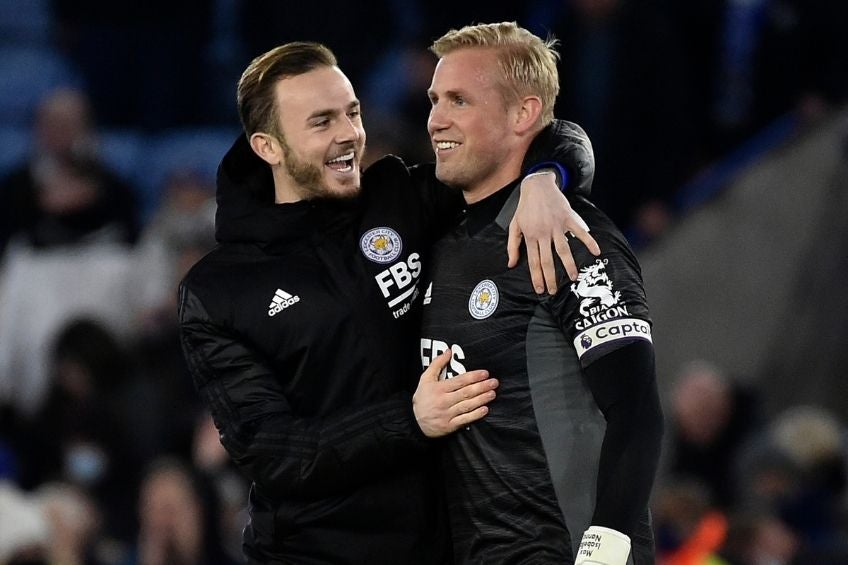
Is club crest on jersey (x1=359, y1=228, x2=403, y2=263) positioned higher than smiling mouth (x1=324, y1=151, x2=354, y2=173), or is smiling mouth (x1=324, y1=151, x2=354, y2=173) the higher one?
smiling mouth (x1=324, y1=151, x2=354, y2=173)

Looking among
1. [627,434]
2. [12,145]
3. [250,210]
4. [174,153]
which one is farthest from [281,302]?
[12,145]

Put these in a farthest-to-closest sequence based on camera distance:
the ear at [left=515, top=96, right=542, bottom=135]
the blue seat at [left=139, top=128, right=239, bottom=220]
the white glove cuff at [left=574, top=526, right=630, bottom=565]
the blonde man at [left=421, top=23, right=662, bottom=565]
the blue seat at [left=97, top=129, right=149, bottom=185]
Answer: the blue seat at [left=97, top=129, right=149, bottom=185]
the blue seat at [left=139, top=128, right=239, bottom=220]
the ear at [left=515, top=96, right=542, bottom=135]
the blonde man at [left=421, top=23, right=662, bottom=565]
the white glove cuff at [left=574, top=526, right=630, bottom=565]

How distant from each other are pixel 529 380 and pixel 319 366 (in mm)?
598

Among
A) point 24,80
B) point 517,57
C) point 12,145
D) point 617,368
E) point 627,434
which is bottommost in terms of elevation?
point 627,434

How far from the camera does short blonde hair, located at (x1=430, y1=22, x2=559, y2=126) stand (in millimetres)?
4152

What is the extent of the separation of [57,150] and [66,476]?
6.83 ft

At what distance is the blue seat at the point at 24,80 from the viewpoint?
10.8m

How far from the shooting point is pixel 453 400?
3971 millimetres

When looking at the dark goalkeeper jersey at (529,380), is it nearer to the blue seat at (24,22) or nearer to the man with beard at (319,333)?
the man with beard at (319,333)

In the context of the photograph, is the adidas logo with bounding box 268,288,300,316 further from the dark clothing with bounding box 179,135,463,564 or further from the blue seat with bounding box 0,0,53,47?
the blue seat with bounding box 0,0,53,47

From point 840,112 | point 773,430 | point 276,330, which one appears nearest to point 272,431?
point 276,330

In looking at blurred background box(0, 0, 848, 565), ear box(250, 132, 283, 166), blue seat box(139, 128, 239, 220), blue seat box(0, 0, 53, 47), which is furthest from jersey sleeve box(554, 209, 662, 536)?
blue seat box(0, 0, 53, 47)

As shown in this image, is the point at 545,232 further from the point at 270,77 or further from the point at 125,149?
the point at 125,149

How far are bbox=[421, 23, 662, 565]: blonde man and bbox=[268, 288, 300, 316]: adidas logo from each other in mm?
348
